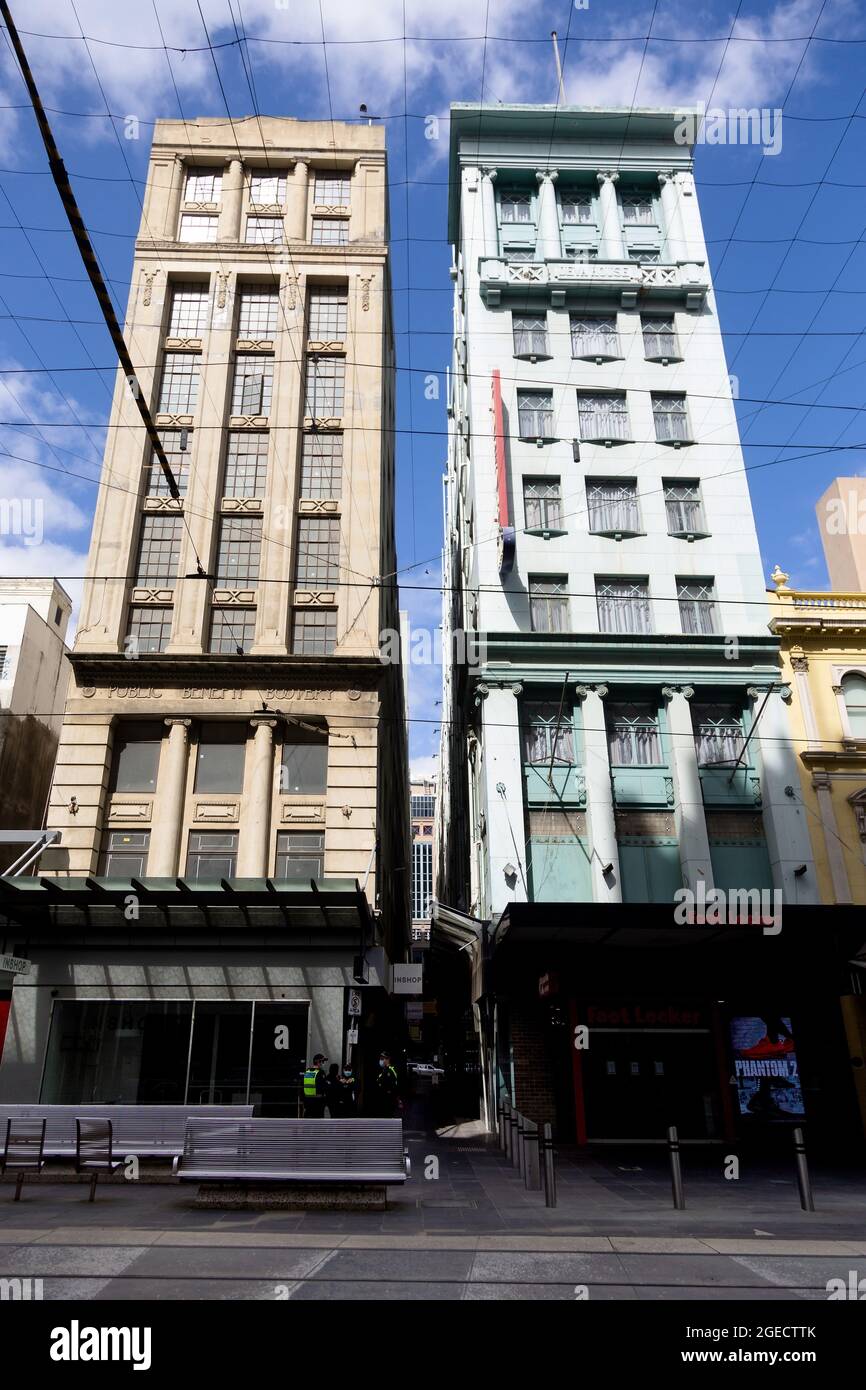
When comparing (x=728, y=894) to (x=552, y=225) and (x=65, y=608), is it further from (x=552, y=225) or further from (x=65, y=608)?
(x=65, y=608)

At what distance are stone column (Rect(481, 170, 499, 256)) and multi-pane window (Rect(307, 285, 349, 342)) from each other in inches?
263

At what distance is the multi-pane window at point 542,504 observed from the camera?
97.1ft

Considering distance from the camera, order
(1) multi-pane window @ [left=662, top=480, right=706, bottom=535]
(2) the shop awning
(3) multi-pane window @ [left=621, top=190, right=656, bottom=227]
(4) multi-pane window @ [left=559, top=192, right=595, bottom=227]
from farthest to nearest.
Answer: (4) multi-pane window @ [left=559, top=192, right=595, bottom=227]
(3) multi-pane window @ [left=621, top=190, right=656, bottom=227]
(1) multi-pane window @ [left=662, top=480, right=706, bottom=535]
(2) the shop awning

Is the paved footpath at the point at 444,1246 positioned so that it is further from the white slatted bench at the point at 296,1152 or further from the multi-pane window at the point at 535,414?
the multi-pane window at the point at 535,414

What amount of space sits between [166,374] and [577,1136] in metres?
27.1

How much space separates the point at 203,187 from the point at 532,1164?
114 ft

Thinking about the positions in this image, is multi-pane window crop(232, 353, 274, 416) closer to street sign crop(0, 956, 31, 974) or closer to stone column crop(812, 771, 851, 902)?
street sign crop(0, 956, 31, 974)

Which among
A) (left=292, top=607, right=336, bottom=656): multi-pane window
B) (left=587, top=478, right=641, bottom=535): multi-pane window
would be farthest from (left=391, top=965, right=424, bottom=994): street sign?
(left=587, top=478, right=641, bottom=535): multi-pane window

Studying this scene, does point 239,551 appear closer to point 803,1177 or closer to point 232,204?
point 232,204

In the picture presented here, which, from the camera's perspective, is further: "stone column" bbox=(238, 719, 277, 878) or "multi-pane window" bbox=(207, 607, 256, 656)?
"multi-pane window" bbox=(207, 607, 256, 656)

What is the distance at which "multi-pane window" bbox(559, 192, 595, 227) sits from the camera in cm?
3519

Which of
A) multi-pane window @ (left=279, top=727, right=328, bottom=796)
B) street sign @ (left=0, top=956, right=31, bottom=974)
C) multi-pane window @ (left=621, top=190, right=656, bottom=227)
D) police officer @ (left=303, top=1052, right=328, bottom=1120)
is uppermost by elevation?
multi-pane window @ (left=621, top=190, right=656, bottom=227)

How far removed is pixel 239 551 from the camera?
91.2 feet
